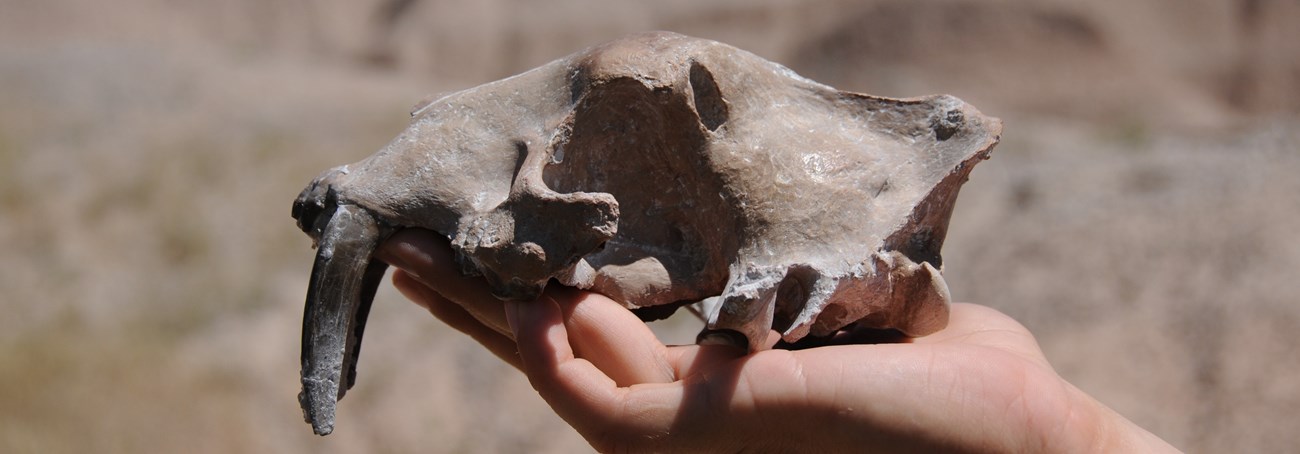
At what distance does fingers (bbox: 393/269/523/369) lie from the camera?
231 centimetres

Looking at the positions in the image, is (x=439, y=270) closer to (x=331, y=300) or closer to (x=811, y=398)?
(x=331, y=300)

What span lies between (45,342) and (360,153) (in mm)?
3044

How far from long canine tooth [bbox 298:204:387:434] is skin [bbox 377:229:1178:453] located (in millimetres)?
394

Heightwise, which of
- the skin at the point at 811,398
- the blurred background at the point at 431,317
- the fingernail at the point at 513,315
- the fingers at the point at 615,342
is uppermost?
the blurred background at the point at 431,317

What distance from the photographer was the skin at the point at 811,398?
178cm

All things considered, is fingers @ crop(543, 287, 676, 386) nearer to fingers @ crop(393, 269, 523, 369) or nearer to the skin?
the skin

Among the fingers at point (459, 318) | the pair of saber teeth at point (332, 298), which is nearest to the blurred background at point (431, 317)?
the fingers at point (459, 318)

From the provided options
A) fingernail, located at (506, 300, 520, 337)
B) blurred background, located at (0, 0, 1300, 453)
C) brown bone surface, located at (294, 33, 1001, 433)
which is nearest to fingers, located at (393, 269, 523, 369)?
brown bone surface, located at (294, 33, 1001, 433)

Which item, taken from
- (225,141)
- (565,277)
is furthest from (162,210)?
(565,277)

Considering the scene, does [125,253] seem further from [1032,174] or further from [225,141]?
[1032,174]

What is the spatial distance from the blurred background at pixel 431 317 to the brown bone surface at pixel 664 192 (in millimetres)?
2805

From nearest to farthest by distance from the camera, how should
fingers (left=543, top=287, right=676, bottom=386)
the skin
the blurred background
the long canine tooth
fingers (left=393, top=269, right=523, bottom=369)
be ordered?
the skin
fingers (left=543, top=287, right=676, bottom=386)
the long canine tooth
fingers (left=393, top=269, right=523, bottom=369)
the blurred background

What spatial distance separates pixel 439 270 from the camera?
2.09m

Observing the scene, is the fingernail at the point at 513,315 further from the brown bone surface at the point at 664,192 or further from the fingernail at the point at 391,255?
the fingernail at the point at 391,255
